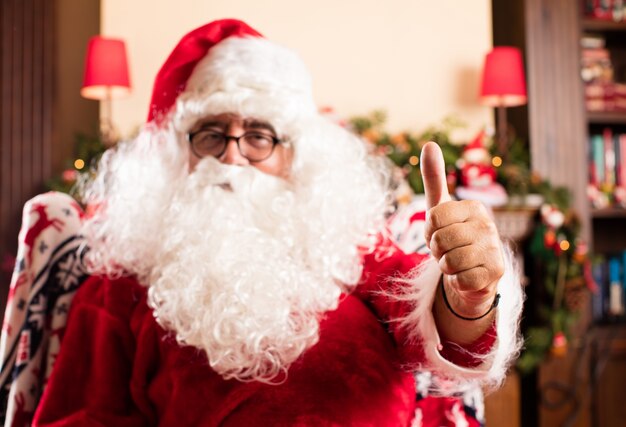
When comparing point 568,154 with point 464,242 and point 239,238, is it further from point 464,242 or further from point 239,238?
point 464,242

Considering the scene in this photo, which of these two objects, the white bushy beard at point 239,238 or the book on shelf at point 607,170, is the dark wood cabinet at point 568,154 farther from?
the white bushy beard at point 239,238

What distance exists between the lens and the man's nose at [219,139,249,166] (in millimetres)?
1383

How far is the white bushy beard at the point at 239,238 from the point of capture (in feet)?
3.93

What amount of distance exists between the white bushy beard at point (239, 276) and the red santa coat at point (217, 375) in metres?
0.04

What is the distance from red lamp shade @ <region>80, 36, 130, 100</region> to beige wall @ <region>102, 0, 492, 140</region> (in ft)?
0.94

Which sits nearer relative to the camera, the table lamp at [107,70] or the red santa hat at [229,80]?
the red santa hat at [229,80]

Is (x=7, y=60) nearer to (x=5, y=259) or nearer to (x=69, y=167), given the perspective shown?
(x=69, y=167)

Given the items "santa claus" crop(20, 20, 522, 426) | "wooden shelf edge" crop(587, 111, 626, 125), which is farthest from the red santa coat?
"wooden shelf edge" crop(587, 111, 626, 125)

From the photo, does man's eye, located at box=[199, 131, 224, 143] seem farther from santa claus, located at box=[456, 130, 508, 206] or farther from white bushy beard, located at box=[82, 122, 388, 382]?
santa claus, located at box=[456, 130, 508, 206]

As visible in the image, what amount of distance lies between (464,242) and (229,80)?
768 mm

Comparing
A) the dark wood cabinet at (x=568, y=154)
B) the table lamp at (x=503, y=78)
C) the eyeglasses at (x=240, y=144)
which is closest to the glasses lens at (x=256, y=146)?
the eyeglasses at (x=240, y=144)

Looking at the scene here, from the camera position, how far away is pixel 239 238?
1324 mm

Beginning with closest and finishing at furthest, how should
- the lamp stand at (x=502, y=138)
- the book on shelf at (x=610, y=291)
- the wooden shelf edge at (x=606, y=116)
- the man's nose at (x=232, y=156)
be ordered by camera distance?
the man's nose at (x=232, y=156)
the lamp stand at (x=502, y=138)
the book on shelf at (x=610, y=291)
the wooden shelf edge at (x=606, y=116)

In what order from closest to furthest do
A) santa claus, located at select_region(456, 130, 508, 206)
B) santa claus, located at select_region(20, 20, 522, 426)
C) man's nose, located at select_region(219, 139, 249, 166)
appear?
1. santa claus, located at select_region(20, 20, 522, 426)
2. man's nose, located at select_region(219, 139, 249, 166)
3. santa claus, located at select_region(456, 130, 508, 206)
